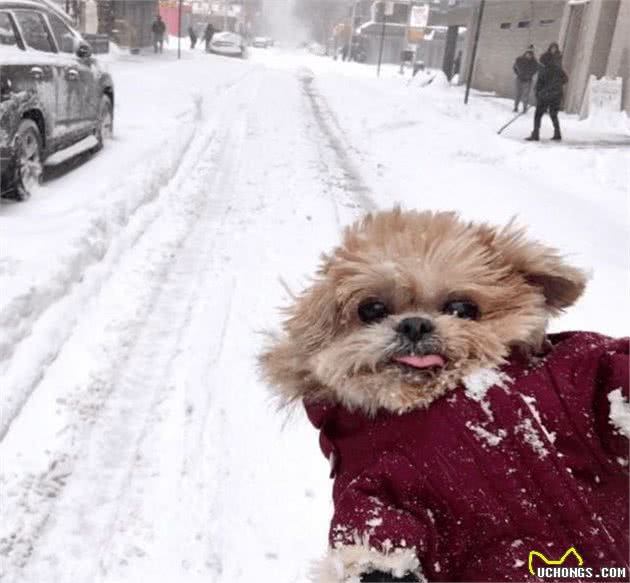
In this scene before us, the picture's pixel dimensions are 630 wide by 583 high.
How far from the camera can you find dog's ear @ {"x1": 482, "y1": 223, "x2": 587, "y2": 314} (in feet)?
4.84

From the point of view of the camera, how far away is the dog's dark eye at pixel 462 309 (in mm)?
1402

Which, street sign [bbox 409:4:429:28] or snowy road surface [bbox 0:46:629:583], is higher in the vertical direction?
street sign [bbox 409:4:429:28]

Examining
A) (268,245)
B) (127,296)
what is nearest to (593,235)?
(268,245)

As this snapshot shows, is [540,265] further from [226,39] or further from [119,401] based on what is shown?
[226,39]

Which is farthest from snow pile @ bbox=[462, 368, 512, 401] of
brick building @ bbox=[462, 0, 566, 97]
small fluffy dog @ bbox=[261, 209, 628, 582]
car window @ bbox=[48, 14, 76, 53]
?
brick building @ bbox=[462, 0, 566, 97]

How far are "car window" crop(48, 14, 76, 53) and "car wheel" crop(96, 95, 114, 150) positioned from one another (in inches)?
42.0

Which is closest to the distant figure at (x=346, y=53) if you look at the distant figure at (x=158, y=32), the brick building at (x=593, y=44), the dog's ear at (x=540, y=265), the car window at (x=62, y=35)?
the distant figure at (x=158, y=32)

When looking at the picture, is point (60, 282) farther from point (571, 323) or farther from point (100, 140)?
point (100, 140)

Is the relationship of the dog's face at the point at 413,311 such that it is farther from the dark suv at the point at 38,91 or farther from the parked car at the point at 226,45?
the parked car at the point at 226,45

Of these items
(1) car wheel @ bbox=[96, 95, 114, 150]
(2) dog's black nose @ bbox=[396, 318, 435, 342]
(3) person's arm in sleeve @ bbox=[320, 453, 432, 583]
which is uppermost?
(2) dog's black nose @ bbox=[396, 318, 435, 342]

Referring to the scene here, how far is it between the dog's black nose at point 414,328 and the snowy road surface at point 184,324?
1533 mm

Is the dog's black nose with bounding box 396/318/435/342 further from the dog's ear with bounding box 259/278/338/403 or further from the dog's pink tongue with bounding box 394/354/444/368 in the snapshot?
the dog's ear with bounding box 259/278/338/403

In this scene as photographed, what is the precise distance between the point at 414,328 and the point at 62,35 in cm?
898

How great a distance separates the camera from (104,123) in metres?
10.5
